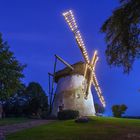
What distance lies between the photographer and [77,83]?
68.7m

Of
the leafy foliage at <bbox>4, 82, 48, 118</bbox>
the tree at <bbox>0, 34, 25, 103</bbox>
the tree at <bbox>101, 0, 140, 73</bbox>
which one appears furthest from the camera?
the leafy foliage at <bbox>4, 82, 48, 118</bbox>

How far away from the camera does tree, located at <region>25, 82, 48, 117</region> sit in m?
88.2

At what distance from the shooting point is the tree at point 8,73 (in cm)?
5931

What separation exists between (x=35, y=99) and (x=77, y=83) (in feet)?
75.3

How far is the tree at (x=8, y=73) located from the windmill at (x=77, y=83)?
33.4 feet

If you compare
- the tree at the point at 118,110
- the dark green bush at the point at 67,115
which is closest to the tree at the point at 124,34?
the dark green bush at the point at 67,115

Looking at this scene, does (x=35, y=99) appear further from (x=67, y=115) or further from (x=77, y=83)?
(x=67, y=115)

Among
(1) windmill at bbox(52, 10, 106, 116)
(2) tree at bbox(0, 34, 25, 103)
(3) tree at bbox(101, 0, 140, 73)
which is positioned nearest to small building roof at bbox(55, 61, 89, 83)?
(1) windmill at bbox(52, 10, 106, 116)

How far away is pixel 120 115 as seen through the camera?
75875 mm

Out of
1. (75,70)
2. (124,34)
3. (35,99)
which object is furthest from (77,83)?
(124,34)

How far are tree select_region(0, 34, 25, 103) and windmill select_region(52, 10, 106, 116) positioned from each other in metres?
10.2

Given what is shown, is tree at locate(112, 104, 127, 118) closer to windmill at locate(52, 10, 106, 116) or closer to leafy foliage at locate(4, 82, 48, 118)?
windmill at locate(52, 10, 106, 116)

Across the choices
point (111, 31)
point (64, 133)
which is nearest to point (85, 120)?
point (64, 133)

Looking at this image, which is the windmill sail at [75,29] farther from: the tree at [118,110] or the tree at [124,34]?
the tree at [124,34]
